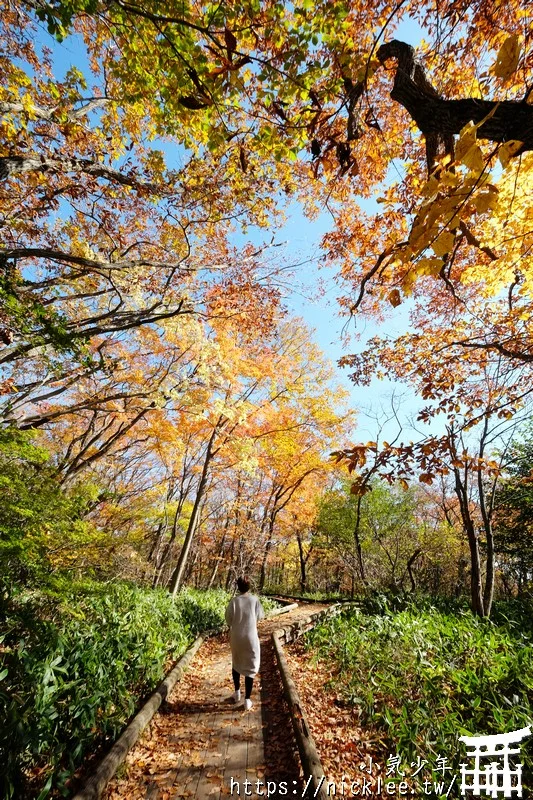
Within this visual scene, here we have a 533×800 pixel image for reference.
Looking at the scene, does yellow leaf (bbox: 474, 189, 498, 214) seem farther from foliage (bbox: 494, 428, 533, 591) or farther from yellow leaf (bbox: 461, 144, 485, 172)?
foliage (bbox: 494, 428, 533, 591)

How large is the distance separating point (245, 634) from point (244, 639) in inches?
2.5

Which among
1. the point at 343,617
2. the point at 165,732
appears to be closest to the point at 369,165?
the point at 165,732

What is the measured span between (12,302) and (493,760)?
21.4 ft

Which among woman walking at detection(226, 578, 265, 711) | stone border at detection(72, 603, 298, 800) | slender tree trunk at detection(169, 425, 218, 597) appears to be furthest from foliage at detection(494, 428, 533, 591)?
stone border at detection(72, 603, 298, 800)

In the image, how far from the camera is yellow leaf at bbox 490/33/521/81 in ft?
4.00

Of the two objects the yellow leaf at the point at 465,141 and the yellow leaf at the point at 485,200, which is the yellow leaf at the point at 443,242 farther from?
the yellow leaf at the point at 465,141

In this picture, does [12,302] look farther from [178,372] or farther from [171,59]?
[178,372]

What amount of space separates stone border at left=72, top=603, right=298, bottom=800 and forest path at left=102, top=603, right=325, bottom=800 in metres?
0.15

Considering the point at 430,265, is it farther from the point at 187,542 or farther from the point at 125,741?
the point at 187,542

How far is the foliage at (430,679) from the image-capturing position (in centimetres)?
367

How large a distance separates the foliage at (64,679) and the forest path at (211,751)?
1.39 ft

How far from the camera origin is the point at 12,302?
3602 mm

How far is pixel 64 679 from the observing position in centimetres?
327

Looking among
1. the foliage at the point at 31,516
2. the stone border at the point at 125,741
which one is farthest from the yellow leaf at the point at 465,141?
the foliage at the point at 31,516
